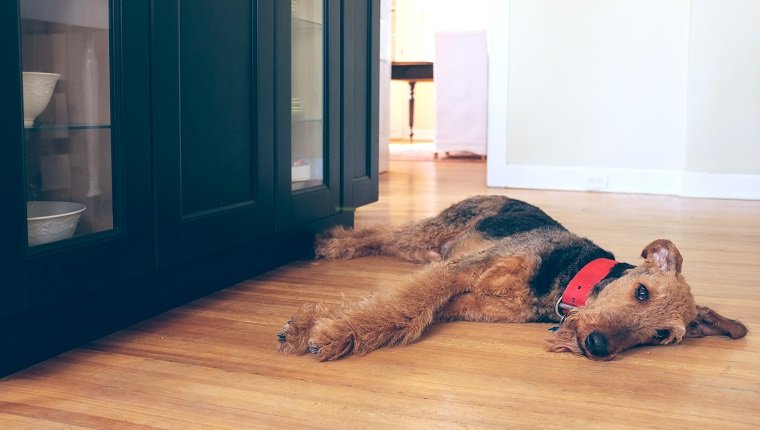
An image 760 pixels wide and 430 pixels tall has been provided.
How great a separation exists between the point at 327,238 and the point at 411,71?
5.77m

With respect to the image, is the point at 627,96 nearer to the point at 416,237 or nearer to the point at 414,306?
the point at 416,237

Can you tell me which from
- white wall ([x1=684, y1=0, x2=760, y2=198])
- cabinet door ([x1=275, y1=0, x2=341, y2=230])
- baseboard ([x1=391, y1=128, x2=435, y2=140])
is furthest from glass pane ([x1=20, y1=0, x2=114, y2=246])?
baseboard ([x1=391, y1=128, x2=435, y2=140])

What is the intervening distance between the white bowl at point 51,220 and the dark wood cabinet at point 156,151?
0.01m

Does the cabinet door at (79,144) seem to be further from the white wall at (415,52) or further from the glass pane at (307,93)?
the white wall at (415,52)

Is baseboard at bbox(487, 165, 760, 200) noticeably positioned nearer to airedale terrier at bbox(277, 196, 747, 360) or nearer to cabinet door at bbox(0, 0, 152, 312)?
airedale terrier at bbox(277, 196, 747, 360)

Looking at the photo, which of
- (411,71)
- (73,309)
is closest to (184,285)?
(73,309)

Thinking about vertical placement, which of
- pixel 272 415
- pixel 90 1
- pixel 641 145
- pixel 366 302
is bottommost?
pixel 272 415

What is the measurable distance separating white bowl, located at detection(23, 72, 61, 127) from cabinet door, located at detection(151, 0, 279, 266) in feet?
0.84

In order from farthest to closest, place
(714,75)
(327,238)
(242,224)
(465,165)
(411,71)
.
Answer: (411,71) < (465,165) < (714,75) < (327,238) < (242,224)

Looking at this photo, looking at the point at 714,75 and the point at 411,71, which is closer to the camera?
the point at 714,75

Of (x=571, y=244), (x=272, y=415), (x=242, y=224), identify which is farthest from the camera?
(x=242, y=224)

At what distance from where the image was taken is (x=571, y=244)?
2035 mm

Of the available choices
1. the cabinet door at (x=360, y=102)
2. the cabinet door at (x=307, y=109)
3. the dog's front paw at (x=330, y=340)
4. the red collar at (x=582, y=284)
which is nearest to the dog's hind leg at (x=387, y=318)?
the dog's front paw at (x=330, y=340)

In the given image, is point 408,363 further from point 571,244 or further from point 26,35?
point 26,35
